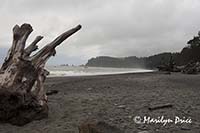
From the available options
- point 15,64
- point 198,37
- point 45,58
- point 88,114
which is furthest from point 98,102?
point 198,37

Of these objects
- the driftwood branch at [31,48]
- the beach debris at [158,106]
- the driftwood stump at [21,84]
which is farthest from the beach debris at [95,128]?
the driftwood branch at [31,48]

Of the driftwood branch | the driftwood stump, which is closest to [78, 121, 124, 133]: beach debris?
the driftwood stump

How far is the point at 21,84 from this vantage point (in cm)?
646

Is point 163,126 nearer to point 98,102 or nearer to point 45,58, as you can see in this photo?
point 98,102

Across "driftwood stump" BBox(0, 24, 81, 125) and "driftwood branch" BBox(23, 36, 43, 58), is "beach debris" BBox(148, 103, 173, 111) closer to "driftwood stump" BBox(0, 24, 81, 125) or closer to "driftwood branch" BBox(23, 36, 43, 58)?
"driftwood stump" BBox(0, 24, 81, 125)

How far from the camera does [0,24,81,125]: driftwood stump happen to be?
6.31m

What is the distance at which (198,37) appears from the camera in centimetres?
5578

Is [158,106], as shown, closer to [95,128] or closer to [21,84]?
[95,128]

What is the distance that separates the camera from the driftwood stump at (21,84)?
6.31 metres

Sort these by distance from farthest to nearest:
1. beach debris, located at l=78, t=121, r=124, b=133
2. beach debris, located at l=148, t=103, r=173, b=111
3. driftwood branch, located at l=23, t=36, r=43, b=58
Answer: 1. driftwood branch, located at l=23, t=36, r=43, b=58
2. beach debris, located at l=148, t=103, r=173, b=111
3. beach debris, located at l=78, t=121, r=124, b=133

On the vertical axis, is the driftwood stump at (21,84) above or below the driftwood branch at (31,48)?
below

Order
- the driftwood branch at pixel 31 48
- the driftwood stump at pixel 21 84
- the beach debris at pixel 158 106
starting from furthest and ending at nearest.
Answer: the driftwood branch at pixel 31 48 → the beach debris at pixel 158 106 → the driftwood stump at pixel 21 84

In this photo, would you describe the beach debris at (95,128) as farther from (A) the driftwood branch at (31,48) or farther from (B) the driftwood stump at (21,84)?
(A) the driftwood branch at (31,48)

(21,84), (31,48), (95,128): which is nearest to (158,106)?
(95,128)
